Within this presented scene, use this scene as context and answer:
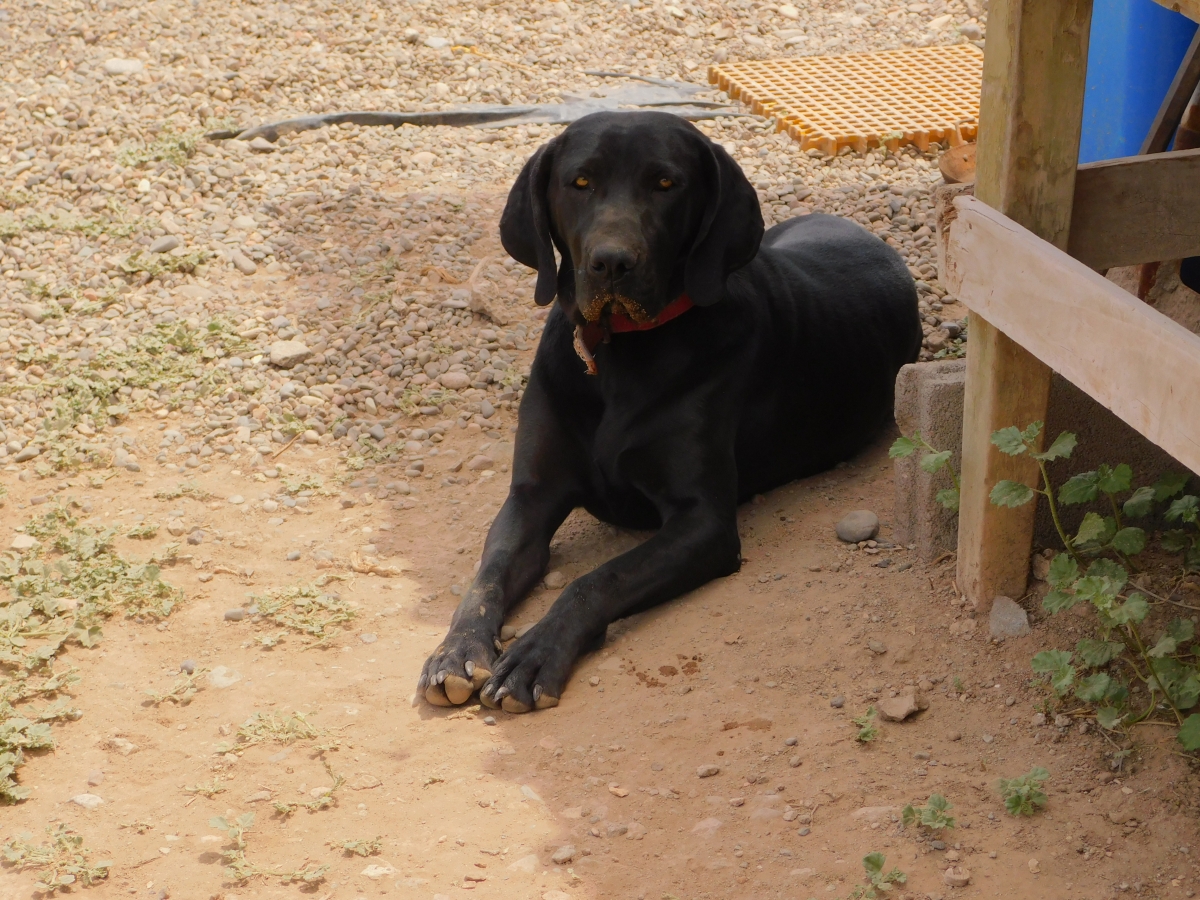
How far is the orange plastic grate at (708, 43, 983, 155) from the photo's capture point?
271 inches

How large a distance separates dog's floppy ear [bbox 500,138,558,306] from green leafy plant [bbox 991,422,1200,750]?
159 centimetres

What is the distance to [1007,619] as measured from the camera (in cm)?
321

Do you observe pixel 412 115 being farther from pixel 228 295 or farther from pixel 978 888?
pixel 978 888

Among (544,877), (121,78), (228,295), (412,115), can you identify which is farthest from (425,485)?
(121,78)

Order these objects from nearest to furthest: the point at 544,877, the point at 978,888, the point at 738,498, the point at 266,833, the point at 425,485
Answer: the point at 978,888
the point at 544,877
the point at 266,833
the point at 738,498
the point at 425,485

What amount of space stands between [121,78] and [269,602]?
5.49 meters

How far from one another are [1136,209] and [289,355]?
3537 millimetres

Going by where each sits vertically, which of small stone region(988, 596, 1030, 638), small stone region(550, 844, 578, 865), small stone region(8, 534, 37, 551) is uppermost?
small stone region(988, 596, 1030, 638)

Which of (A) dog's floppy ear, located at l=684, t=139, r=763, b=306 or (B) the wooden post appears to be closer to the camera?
(B) the wooden post

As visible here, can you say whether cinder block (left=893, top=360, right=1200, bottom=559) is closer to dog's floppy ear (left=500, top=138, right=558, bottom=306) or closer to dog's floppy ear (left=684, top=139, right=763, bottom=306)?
dog's floppy ear (left=684, top=139, right=763, bottom=306)

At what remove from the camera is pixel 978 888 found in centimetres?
250

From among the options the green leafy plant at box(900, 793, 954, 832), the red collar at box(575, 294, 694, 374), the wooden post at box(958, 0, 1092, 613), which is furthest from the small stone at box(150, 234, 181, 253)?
the green leafy plant at box(900, 793, 954, 832)

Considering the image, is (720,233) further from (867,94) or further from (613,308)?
(867,94)

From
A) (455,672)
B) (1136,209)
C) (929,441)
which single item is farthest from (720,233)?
(455,672)
